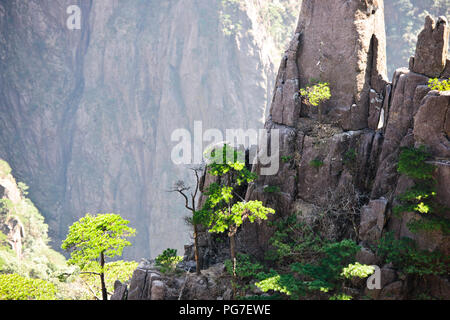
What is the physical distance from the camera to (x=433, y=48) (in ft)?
56.8

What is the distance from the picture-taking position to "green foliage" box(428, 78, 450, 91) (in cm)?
1553

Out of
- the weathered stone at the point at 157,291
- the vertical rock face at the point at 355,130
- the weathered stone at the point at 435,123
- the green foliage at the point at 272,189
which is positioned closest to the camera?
the weathered stone at the point at 435,123

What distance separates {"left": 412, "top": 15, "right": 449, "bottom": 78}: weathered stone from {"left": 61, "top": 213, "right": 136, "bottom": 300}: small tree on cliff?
17.2 meters

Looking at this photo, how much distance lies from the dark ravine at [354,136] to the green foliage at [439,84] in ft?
1.35

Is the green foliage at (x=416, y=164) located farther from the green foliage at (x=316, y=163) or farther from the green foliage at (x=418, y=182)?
the green foliage at (x=316, y=163)

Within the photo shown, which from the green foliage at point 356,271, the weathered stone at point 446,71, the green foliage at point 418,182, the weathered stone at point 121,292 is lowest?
the weathered stone at point 121,292

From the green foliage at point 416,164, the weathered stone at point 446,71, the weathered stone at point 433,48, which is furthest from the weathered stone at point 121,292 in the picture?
the weathered stone at point 446,71

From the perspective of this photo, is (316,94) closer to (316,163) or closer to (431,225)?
(316,163)

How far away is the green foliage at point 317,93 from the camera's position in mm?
20391

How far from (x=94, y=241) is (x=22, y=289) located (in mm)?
3422

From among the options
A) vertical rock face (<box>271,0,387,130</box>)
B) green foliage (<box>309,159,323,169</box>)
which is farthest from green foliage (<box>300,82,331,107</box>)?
green foliage (<box>309,159,323,169</box>)

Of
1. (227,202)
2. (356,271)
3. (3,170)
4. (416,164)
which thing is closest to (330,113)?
(416,164)
